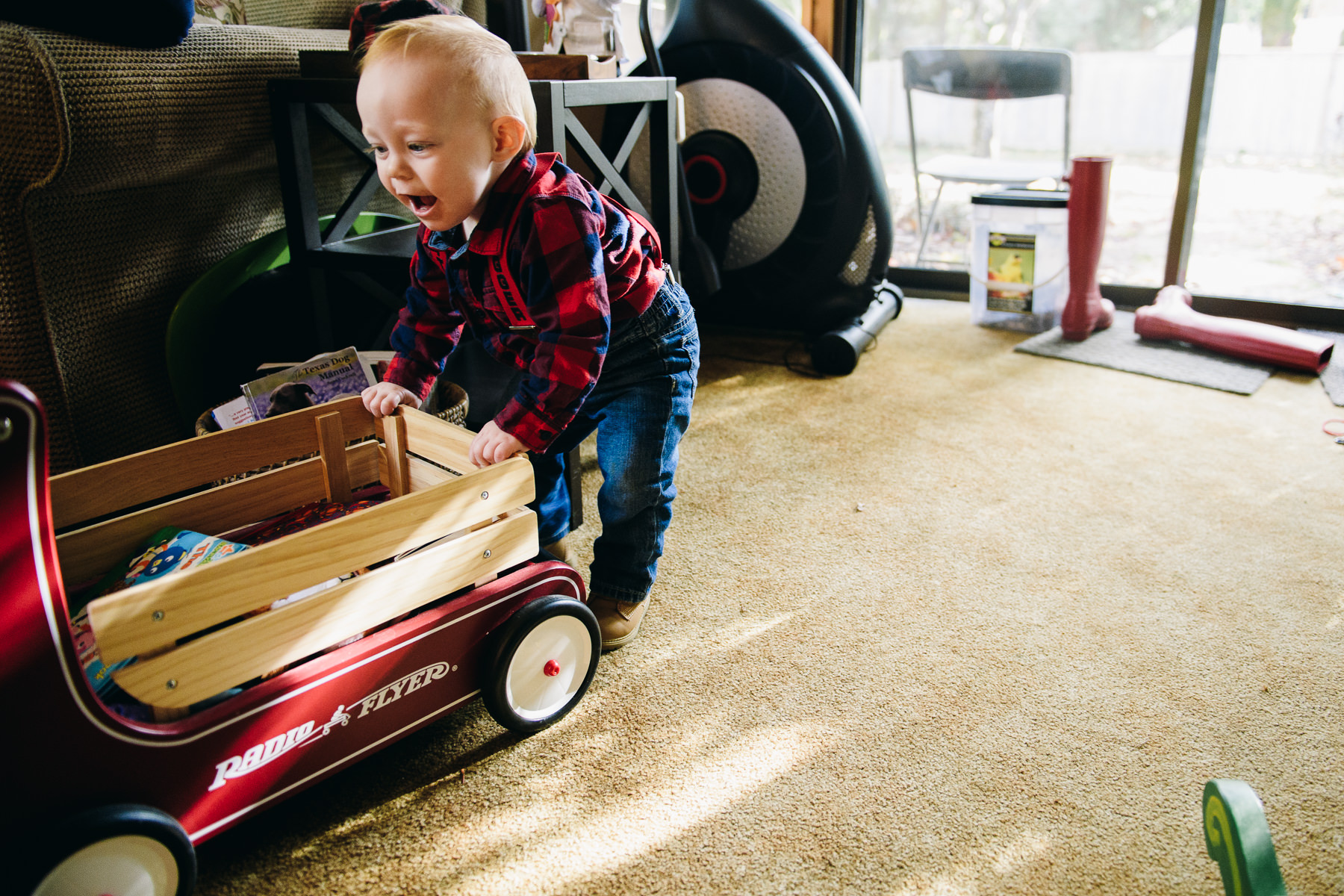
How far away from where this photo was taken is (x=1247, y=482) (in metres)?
1.45

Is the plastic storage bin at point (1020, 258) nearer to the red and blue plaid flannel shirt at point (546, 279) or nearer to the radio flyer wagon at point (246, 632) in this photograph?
the red and blue plaid flannel shirt at point (546, 279)

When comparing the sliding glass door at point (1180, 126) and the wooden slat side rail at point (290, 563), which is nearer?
the wooden slat side rail at point (290, 563)

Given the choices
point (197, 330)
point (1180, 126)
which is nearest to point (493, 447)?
point (197, 330)

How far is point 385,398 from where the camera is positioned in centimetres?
100

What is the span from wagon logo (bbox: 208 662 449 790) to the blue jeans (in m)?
0.29

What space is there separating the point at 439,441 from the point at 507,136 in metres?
0.31

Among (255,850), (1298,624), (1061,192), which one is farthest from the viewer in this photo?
(1061,192)

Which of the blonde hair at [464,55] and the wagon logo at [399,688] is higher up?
the blonde hair at [464,55]

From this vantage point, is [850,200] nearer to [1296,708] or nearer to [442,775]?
[1296,708]

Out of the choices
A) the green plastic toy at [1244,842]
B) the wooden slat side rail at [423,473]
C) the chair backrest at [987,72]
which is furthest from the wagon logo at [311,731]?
the chair backrest at [987,72]

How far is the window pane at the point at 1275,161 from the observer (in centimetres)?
219

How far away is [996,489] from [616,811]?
2.83ft

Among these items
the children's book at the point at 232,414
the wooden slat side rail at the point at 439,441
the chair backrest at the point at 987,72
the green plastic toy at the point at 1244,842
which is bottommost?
the green plastic toy at the point at 1244,842

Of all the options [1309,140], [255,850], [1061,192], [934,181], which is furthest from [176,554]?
[1309,140]
